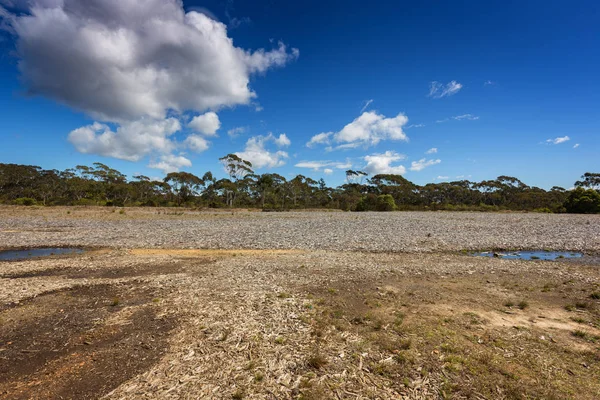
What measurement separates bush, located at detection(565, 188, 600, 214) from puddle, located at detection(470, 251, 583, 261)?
2108 inches

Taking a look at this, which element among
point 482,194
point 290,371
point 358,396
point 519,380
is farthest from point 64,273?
point 482,194

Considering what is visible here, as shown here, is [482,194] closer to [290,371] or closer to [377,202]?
[377,202]

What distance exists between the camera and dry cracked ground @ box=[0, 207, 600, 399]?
4734 mm

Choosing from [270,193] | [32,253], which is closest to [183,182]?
[270,193]

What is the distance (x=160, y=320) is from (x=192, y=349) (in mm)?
1984

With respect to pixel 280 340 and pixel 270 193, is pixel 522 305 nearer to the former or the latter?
pixel 280 340

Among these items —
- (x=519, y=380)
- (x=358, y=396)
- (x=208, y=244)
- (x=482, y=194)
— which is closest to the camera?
(x=358, y=396)

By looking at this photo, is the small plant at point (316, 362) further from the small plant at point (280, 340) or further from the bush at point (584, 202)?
the bush at point (584, 202)

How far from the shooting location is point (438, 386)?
4.70m

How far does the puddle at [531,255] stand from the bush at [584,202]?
5355cm

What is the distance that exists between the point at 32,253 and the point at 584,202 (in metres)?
84.2

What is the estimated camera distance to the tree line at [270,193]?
67.4 metres

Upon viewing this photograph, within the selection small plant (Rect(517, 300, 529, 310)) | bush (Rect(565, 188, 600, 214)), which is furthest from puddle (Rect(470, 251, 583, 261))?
bush (Rect(565, 188, 600, 214))

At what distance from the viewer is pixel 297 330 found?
662cm
